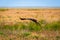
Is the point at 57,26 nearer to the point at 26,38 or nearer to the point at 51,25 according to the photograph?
the point at 51,25

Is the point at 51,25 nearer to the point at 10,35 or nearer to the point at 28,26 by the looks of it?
the point at 28,26

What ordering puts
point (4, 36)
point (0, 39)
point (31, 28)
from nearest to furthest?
1. point (0, 39)
2. point (4, 36)
3. point (31, 28)

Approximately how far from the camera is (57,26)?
1733 centimetres

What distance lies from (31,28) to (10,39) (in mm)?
4440

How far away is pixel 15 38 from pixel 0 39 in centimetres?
80

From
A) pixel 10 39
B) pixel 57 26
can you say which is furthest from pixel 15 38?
pixel 57 26

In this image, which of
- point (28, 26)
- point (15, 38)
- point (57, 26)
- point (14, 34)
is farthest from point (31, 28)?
point (15, 38)

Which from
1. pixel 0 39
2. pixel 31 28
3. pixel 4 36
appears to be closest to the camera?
pixel 0 39

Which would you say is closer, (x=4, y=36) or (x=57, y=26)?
(x=4, y=36)

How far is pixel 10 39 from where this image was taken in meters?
12.6

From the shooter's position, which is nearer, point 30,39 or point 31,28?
point 30,39

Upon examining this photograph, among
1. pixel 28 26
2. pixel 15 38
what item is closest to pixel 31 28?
pixel 28 26

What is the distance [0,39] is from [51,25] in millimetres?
5950

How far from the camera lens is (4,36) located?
13438 mm
